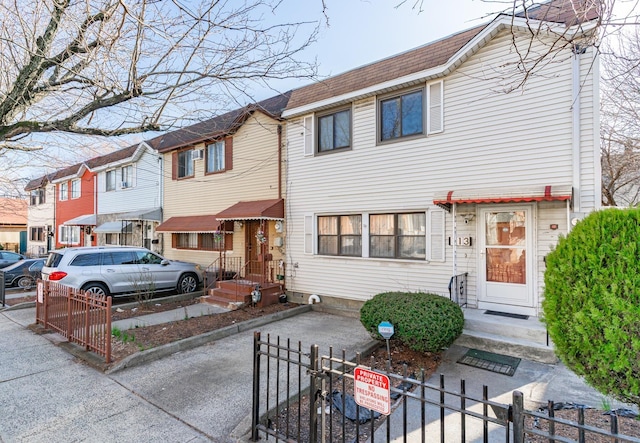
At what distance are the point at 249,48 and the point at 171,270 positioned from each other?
28.9ft

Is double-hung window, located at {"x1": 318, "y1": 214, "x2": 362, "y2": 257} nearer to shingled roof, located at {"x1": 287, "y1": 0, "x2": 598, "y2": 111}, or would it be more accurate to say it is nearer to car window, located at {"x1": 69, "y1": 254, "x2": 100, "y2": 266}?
shingled roof, located at {"x1": 287, "y1": 0, "x2": 598, "y2": 111}

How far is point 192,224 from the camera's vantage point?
514 inches

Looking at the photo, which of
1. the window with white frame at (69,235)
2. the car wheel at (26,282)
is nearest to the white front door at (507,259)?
the car wheel at (26,282)

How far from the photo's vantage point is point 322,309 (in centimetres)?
979

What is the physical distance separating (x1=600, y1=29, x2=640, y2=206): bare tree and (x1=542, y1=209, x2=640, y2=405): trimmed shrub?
10.1 m

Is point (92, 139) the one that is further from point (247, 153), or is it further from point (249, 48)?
point (247, 153)

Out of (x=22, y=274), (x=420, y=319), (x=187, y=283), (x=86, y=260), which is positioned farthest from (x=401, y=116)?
(x=22, y=274)

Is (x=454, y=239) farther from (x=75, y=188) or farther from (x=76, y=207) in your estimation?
(x=75, y=188)

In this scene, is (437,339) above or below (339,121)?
below

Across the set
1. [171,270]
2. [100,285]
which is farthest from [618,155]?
[100,285]

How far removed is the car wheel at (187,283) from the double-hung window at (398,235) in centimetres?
691

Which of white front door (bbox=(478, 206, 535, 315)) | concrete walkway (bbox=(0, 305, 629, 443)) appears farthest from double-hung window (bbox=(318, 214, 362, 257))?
white front door (bbox=(478, 206, 535, 315))

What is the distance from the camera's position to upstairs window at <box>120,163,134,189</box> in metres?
17.6

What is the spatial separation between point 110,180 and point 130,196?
110 inches
